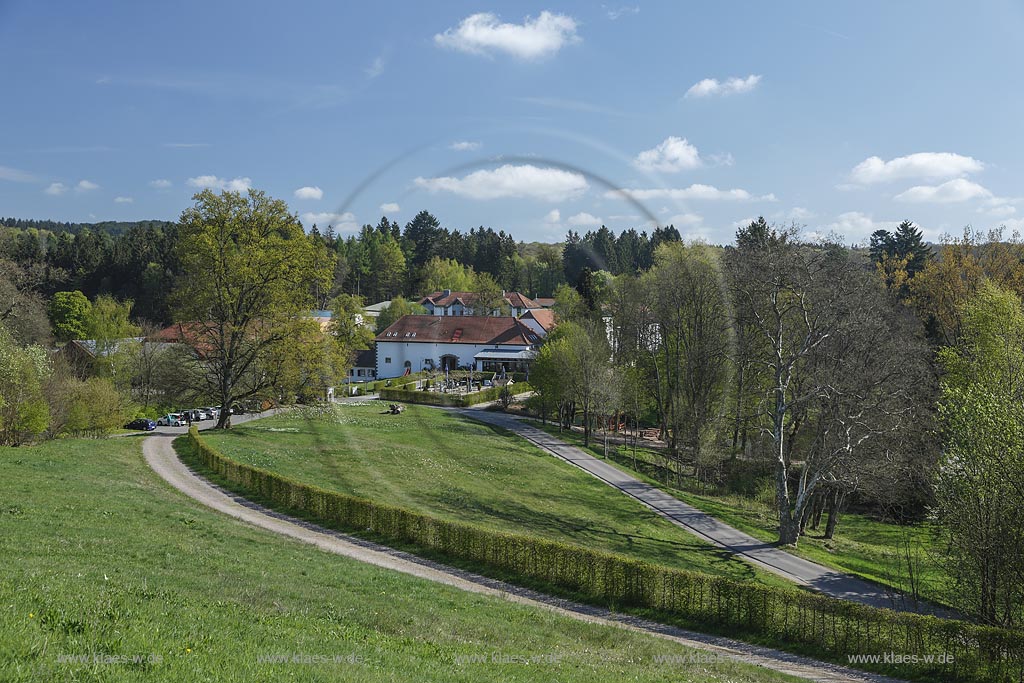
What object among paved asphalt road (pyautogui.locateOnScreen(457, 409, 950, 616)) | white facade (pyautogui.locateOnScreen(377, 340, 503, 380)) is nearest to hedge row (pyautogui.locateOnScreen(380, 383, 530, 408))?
white facade (pyautogui.locateOnScreen(377, 340, 503, 380))

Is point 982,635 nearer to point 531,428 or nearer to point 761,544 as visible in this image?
point 761,544

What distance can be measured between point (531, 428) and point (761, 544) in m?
27.6

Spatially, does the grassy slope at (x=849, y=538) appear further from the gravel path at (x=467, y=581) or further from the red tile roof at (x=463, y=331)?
the red tile roof at (x=463, y=331)

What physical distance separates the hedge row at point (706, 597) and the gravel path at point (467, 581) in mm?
836

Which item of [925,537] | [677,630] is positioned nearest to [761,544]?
[925,537]

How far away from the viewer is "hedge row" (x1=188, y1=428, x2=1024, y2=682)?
14.4m

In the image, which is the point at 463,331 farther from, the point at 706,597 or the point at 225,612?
the point at 225,612

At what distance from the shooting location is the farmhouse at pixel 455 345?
257 ft

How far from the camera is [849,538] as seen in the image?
34875 millimetres

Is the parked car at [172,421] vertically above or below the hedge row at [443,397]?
below

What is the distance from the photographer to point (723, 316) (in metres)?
39.9

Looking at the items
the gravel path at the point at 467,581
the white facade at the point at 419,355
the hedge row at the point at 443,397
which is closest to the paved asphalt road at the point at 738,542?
the gravel path at the point at 467,581

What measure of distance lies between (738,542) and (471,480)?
12785 mm

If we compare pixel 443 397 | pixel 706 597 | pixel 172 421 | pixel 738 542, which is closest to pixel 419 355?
pixel 443 397
